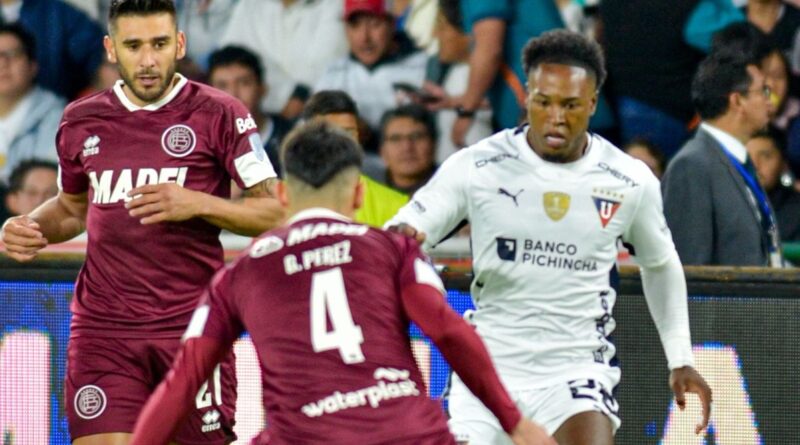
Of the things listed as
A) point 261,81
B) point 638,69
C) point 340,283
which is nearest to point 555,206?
point 340,283

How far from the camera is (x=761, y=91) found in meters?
7.27

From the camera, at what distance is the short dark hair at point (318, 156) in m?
4.19

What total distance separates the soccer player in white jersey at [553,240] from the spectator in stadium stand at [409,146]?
263 cm

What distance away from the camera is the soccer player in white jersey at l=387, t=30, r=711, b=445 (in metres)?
5.30

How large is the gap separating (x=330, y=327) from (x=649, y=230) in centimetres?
185

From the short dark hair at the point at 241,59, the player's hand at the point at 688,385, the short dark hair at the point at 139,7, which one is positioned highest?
the short dark hair at the point at 139,7

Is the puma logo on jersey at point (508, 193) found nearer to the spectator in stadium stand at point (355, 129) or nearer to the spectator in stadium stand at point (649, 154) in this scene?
the spectator in stadium stand at point (355, 129)

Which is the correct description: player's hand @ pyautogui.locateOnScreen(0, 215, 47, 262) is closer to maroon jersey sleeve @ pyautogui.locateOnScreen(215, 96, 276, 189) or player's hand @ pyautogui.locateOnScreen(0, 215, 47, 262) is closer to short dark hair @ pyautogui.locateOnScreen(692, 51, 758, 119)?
maroon jersey sleeve @ pyautogui.locateOnScreen(215, 96, 276, 189)

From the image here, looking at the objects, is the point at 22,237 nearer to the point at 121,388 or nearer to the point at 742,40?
the point at 121,388

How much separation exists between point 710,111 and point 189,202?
3.00 m

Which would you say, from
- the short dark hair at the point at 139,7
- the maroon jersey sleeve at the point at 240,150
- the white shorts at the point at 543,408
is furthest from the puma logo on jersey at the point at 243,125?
the white shorts at the point at 543,408

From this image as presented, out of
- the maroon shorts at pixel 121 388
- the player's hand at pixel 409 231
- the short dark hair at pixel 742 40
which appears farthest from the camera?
the short dark hair at pixel 742 40

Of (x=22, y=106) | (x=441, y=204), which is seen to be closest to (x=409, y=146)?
(x=22, y=106)

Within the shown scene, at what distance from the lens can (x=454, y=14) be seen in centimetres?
828
